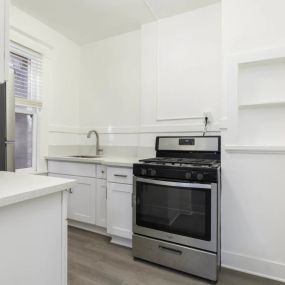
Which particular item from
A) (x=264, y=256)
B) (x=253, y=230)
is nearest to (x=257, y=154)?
(x=253, y=230)

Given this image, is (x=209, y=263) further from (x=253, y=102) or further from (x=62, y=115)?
(x=62, y=115)

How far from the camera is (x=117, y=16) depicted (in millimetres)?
2580

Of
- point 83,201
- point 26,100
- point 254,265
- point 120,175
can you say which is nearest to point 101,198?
point 83,201

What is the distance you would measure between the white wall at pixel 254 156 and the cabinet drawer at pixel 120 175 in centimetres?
90

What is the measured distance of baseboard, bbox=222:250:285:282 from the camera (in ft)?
5.73

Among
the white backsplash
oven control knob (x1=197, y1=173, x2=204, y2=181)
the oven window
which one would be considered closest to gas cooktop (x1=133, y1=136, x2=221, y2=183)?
oven control knob (x1=197, y1=173, x2=204, y2=181)

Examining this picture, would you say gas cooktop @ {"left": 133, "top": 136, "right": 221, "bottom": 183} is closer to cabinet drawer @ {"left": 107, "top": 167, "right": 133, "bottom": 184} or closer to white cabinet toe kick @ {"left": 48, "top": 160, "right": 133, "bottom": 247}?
cabinet drawer @ {"left": 107, "top": 167, "right": 133, "bottom": 184}

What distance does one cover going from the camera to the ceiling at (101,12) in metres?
2.34

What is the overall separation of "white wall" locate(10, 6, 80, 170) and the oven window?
1.56m

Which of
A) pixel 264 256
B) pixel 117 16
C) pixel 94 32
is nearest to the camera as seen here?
pixel 264 256

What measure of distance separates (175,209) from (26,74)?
2342mm

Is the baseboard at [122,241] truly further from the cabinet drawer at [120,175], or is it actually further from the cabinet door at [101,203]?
the cabinet drawer at [120,175]

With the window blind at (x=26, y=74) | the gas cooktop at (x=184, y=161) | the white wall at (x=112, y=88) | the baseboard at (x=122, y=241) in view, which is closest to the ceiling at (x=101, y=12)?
the white wall at (x=112, y=88)

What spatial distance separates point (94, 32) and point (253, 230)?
300 centimetres
